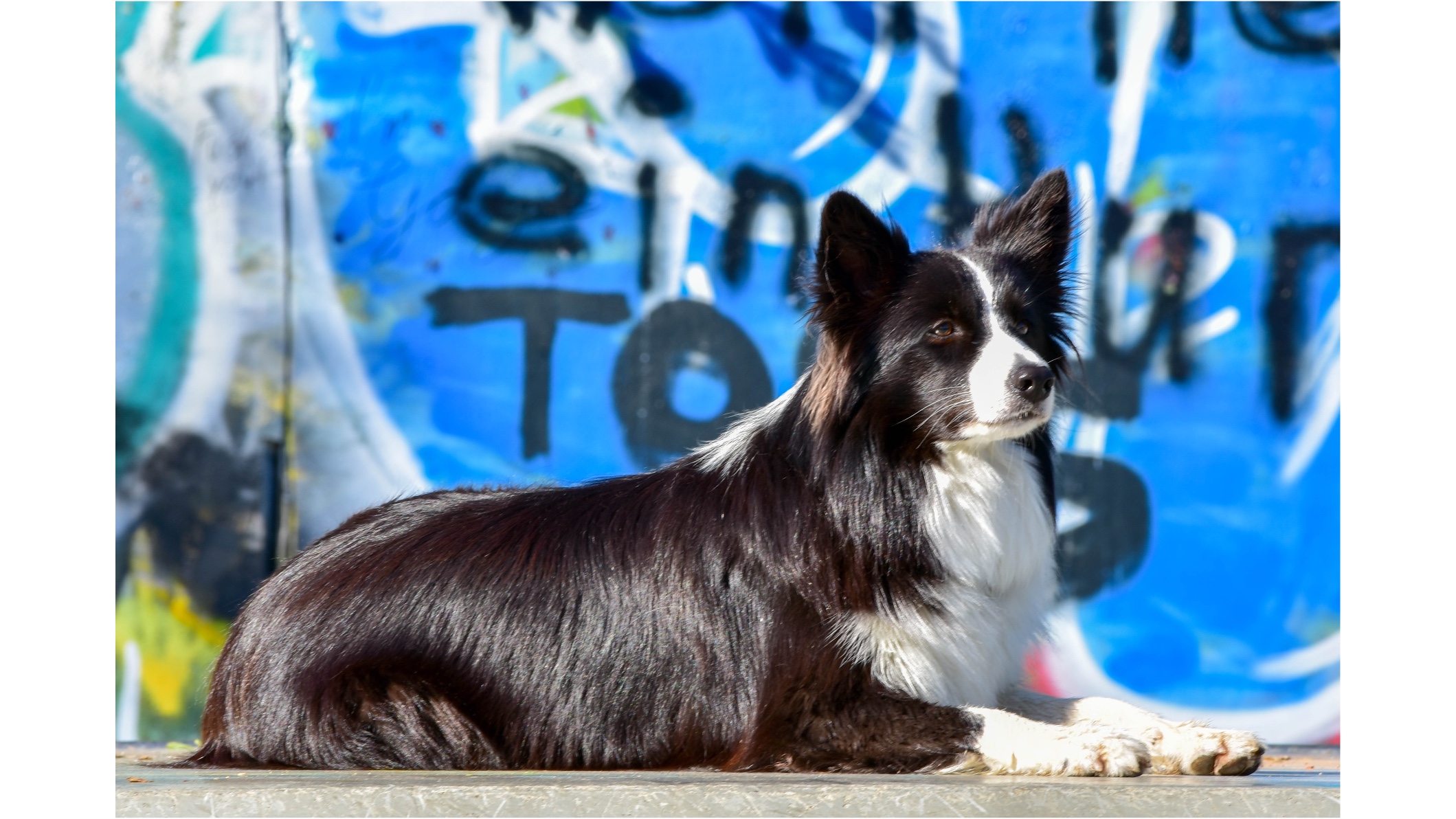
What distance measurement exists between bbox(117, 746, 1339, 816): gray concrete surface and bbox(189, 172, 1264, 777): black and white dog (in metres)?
0.42

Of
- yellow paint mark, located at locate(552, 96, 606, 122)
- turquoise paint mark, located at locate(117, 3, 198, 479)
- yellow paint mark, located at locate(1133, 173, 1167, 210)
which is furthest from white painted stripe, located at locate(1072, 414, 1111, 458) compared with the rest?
turquoise paint mark, located at locate(117, 3, 198, 479)

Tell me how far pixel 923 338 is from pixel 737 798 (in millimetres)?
1486

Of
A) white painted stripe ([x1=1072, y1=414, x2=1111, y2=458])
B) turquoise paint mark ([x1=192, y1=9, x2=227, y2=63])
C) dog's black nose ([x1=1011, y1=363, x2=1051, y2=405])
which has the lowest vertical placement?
white painted stripe ([x1=1072, y1=414, x2=1111, y2=458])

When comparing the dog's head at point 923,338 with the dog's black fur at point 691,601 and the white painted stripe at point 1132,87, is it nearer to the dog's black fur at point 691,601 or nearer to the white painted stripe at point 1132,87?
the dog's black fur at point 691,601

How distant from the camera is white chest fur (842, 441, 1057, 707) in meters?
3.70

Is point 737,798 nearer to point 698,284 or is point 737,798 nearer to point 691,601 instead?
point 691,601

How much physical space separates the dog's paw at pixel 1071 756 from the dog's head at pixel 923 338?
868mm

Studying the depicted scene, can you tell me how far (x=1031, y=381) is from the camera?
360cm

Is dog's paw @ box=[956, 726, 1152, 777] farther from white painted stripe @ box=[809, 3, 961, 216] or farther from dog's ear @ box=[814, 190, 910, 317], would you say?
white painted stripe @ box=[809, 3, 961, 216]

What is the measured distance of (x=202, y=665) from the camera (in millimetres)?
6672

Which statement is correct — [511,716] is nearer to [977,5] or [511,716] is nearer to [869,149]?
[869,149]

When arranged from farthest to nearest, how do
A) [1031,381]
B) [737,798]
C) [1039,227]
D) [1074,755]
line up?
[1039,227] → [1031,381] → [1074,755] → [737,798]

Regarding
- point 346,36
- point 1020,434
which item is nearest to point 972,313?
point 1020,434

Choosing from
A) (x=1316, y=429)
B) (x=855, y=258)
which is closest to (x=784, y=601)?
(x=855, y=258)
